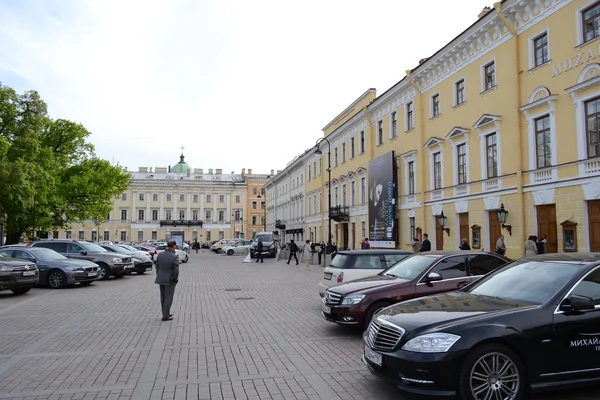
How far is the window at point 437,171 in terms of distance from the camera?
1042 inches

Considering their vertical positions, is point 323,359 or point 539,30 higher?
point 539,30

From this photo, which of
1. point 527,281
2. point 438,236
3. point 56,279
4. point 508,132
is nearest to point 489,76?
point 508,132

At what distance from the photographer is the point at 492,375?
4.99 meters

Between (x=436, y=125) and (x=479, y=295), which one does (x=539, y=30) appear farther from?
(x=479, y=295)

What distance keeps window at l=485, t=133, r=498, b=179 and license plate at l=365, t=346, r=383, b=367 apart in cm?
1775

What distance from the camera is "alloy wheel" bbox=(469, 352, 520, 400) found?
16.3 feet

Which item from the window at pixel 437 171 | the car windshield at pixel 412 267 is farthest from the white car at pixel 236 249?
the car windshield at pixel 412 267

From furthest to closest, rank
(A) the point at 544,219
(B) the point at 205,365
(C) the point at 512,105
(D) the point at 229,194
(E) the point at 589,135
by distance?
(D) the point at 229,194, (C) the point at 512,105, (A) the point at 544,219, (E) the point at 589,135, (B) the point at 205,365

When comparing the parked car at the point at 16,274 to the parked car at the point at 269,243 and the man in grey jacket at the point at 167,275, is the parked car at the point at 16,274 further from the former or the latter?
the parked car at the point at 269,243

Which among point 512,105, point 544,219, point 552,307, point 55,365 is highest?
point 512,105

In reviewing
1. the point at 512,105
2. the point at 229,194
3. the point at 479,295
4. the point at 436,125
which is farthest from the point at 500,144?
the point at 229,194

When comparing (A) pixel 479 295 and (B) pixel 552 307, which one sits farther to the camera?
(A) pixel 479 295

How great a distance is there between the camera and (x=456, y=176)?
24656 mm

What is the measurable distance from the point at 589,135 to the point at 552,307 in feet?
44.7
